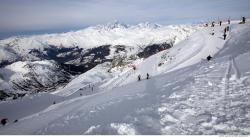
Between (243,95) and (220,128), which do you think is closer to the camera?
(220,128)

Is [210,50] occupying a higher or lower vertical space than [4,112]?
higher

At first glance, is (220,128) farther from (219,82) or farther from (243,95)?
(219,82)

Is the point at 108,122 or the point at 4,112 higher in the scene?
the point at 108,122

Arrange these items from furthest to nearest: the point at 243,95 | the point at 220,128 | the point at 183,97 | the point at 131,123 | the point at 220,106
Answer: the point at 183,97
the point at 243,95
the point at 220,106
the point at 131,123
the point at 220,128

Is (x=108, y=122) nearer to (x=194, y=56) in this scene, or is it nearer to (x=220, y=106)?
(x=220, y=106)

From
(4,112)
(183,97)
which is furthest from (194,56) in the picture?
(4,112)

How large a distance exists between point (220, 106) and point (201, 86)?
20.4 ft

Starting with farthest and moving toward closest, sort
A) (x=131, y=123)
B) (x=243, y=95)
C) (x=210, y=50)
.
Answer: (x=210, y=50), (x=243, y=95), (x=131, y=123)

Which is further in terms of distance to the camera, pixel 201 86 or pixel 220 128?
pixel 201 86

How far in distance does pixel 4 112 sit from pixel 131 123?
9023 centimetres

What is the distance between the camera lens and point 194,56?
60.3 metres

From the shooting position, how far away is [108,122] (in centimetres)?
1616

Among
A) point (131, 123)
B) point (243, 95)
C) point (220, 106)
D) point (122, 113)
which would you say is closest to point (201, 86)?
point (243, 95)

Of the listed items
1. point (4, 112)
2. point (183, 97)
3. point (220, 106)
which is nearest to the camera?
point (220, 106)
